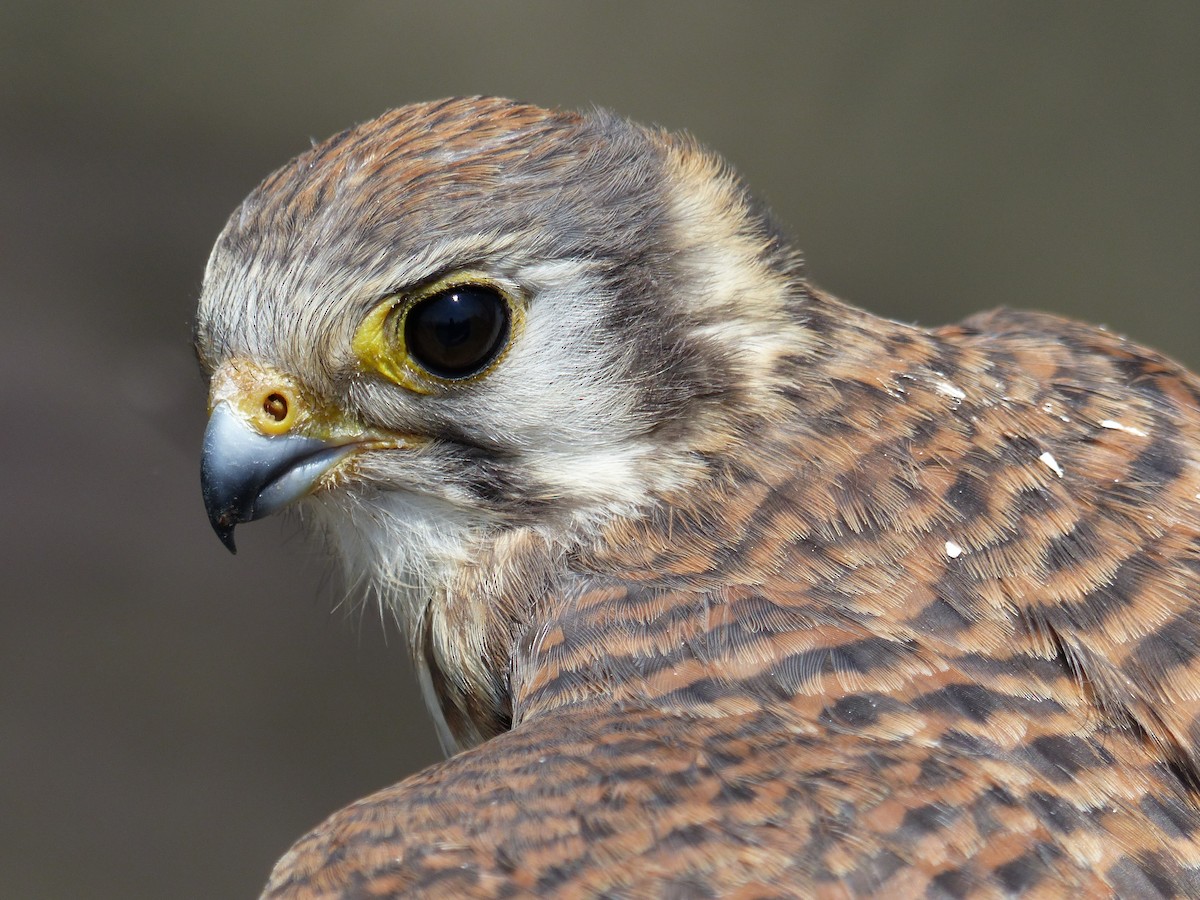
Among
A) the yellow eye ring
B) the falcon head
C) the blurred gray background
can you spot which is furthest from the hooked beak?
the blurred gray background

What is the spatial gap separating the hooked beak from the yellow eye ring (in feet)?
0.53

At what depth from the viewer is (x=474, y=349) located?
1853 mm

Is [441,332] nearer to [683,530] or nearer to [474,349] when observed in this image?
[474,349]

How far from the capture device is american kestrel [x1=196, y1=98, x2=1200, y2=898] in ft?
4.95

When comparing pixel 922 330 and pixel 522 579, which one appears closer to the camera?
pixel 522 579

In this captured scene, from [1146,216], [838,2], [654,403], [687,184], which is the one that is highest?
[687,184]

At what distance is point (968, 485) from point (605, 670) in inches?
22.7

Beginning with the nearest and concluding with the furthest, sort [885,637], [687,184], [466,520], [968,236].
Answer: [885,637] → [466,520] → [687,184] → [968,236]

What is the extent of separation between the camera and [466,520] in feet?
6.47

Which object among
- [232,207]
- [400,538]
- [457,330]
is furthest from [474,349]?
[232,207]

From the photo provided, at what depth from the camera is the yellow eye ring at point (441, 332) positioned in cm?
185

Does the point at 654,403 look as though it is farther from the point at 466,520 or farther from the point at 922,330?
the point at 922,330

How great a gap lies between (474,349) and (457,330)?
36mm

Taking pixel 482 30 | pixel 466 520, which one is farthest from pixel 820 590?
pixel 482 30
